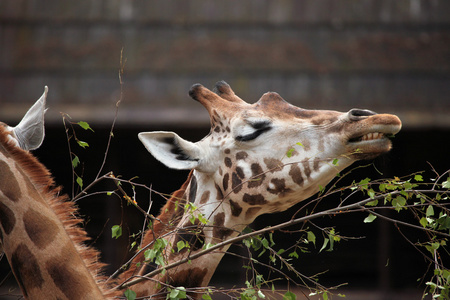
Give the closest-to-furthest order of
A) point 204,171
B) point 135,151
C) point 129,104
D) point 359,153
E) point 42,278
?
point 42,278, point 359,153, point 204,171, point 129,104, point 135,151

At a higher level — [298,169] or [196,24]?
[196,24]

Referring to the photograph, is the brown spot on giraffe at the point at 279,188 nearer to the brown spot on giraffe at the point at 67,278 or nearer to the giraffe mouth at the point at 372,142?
the giraffe mouth at the point at 372,142

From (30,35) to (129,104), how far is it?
155cm

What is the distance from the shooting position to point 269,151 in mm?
→ 3203

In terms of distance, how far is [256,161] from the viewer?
3211mm

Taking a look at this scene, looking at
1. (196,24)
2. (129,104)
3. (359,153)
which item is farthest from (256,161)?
(196,24)

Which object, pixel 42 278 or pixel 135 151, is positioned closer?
pixel 42 278

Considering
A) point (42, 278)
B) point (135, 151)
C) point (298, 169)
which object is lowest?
point (135, 151)

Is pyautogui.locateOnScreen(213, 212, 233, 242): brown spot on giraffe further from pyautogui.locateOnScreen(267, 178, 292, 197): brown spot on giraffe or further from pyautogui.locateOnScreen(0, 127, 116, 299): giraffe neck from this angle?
pyautogui.locateOnScreen(0, 127, 116, 299): giraffe neck

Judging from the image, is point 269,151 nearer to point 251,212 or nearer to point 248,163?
point 248,163

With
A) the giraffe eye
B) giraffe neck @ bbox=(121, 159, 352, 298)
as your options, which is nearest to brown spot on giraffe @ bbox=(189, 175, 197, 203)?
giraffe neck @ bbox=(121, 159, 352, 298)

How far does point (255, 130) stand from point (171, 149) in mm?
430

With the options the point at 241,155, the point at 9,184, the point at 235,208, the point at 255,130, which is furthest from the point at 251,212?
the point at 9,184

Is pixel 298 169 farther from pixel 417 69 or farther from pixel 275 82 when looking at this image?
pixel 417 69
